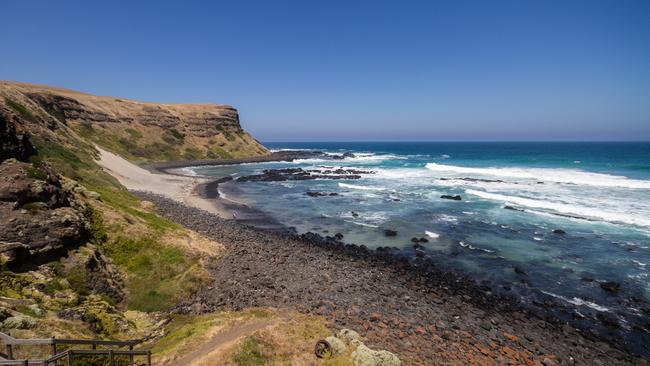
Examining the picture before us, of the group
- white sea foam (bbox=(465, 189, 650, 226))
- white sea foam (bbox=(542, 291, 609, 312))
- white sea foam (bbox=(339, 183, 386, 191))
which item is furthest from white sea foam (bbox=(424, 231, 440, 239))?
white sea foam (bbox=(339, 183, 386, 191))

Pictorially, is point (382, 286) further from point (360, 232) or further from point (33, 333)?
point (33, 333)

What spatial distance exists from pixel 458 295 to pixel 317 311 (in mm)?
8189

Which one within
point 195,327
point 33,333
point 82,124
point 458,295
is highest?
point 82,124

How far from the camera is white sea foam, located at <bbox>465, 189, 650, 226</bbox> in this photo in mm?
30922

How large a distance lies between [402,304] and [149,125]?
95.9 m

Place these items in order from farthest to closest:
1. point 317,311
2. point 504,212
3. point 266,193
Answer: point 266,193 → point 504,212 → point 317,311

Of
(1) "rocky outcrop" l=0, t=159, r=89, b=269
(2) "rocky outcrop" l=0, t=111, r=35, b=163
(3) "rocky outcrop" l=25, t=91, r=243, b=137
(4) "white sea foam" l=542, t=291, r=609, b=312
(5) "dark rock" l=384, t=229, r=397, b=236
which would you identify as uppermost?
(3) "rocky outcrop" l=25, t=91, r=243, b=137

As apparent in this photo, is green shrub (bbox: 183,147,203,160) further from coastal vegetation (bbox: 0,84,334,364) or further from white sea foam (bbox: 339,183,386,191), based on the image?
coastal vegetation (bbox: 0,84,334,364)

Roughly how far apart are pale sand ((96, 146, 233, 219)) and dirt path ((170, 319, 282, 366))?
69.7 ft

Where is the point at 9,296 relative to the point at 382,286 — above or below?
above

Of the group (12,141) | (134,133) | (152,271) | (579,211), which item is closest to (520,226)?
(579,211)

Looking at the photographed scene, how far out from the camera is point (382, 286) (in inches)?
693

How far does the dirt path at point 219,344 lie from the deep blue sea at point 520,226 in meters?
13.8

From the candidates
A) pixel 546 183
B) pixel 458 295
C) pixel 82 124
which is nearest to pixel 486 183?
pixel 546 183
